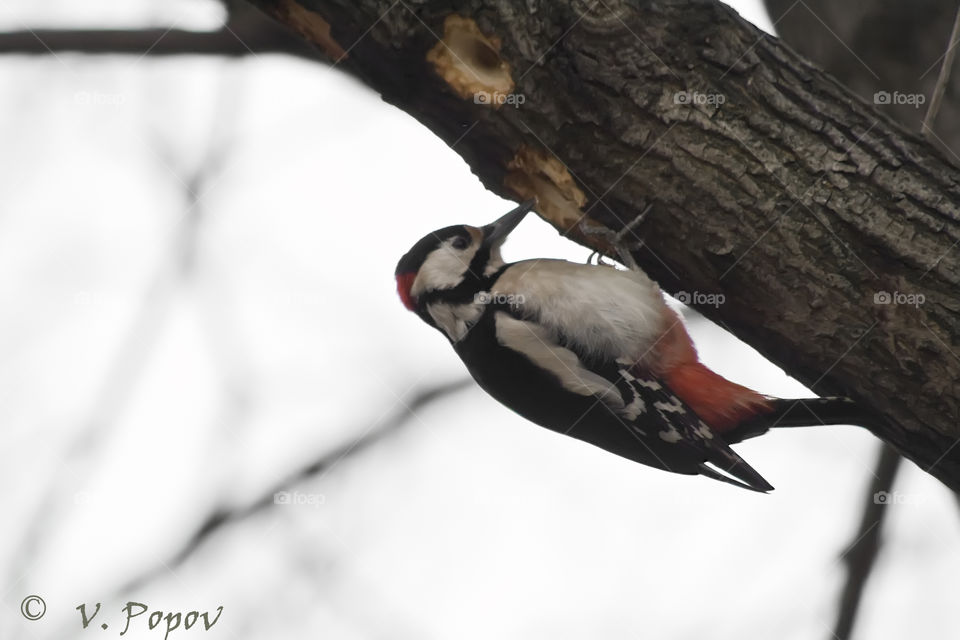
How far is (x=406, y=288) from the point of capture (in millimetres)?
3217

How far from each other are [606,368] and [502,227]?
0.61 m

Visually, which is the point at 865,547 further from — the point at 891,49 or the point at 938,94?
the point at 891,49

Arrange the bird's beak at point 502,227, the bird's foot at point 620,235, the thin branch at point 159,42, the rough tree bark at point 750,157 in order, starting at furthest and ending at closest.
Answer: the bird's beak at point 502,227
the thin branch at point 159,42
the bird's foot at point 620,235
the rough tree bark at point 750,157

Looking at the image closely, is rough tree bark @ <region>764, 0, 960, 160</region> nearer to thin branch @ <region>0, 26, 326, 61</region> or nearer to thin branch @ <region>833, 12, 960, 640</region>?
thin branch @ <region>833, 12, 960, 640</region>

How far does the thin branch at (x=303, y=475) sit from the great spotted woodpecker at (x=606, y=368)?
1.05m

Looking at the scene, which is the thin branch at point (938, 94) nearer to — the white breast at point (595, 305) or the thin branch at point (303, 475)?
the white breast at point (595, 305)

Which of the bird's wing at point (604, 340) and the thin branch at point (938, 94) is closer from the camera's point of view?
the thin branch at point (938, 94)

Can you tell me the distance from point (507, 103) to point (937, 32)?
1.66 meters

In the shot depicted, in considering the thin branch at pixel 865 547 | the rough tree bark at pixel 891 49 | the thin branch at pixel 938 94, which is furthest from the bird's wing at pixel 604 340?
the rough tree bark at pixel 891 49

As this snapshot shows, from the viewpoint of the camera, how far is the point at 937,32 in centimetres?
287

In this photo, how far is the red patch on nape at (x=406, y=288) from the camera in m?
3.19

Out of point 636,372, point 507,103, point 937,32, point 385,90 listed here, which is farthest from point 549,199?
point 937,32

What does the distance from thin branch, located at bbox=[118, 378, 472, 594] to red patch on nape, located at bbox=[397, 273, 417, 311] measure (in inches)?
34.1

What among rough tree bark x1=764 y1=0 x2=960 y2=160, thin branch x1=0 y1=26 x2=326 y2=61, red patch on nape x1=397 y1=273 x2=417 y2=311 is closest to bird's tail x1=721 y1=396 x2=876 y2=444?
rough tree bark x1=764 y1=0 x2=960 y2=160
